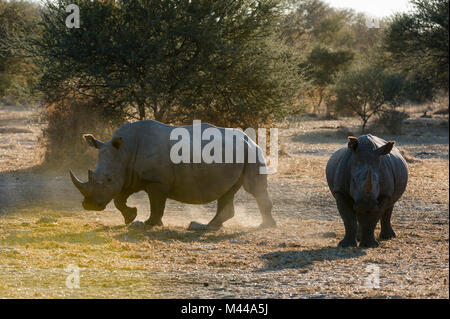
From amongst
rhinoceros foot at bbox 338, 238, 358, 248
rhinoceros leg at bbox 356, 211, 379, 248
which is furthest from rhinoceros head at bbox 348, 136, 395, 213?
rhinoceros foot at bbox 338, 238, 358, 248

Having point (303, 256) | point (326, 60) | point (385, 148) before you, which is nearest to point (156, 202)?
point (303, 256)

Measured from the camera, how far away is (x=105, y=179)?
10.1 metres

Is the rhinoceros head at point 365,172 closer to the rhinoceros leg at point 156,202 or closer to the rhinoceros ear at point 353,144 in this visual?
the rhinoceros ear at point 353,144

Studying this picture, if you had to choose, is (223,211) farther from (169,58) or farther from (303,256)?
(169,58)

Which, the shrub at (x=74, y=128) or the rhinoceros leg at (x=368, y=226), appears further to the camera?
the shrub at (x=74, y=128)

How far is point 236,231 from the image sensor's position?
1033cm

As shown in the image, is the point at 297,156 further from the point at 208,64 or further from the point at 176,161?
the point at 176,161

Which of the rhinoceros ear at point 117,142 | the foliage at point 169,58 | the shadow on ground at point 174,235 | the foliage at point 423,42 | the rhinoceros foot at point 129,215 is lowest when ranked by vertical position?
the shadow on ground at point 174,235

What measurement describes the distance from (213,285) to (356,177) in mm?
2539

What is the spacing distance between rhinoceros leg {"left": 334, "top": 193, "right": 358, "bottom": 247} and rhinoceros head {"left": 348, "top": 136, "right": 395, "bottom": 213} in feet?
1.04

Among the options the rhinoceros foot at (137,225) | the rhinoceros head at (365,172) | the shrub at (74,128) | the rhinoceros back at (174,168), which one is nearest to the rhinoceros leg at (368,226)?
the rhinoceros head at (365,172)

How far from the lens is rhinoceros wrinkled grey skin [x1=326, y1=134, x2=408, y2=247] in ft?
27.7

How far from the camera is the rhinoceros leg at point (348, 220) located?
880 centimetres
